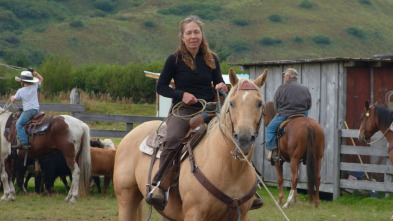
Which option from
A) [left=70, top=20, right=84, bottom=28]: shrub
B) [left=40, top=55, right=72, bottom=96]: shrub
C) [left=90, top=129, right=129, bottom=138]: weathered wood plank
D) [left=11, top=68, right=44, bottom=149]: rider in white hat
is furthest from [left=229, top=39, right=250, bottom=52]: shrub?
[left=11, top=68, right=44, bottom=149]: rider in white hat

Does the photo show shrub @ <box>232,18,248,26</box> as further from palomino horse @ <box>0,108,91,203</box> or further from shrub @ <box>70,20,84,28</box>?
palomino horse @ <box>0,108,91,203</box>

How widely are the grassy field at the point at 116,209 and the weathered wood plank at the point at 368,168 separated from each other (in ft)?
1.79

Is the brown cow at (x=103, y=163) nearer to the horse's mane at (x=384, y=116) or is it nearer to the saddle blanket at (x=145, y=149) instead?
the horse's mane at (x=384, y=116)

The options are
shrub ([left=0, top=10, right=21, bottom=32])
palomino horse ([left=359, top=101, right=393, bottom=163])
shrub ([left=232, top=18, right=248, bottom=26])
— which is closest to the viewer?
palomino horse ([left=359, top=101, right=393, bottom=163])

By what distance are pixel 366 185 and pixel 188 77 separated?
704 centimetres

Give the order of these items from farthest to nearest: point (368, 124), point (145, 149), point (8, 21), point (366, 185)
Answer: point (8, 21) → point (366, 185) → point (368, 124) → point (145, 149)

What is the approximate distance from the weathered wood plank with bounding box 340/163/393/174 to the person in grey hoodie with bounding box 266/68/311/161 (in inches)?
55.1

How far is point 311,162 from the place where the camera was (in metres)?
11.4

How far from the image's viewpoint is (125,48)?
306 ft

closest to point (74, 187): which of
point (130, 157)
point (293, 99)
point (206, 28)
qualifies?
point (293, 99)

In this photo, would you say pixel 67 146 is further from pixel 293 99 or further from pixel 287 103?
pixel 293 99

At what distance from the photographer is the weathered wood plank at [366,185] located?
453 inches

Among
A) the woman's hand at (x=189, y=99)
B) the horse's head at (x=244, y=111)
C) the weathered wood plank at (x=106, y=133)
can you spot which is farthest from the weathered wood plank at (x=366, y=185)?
the horse's head at (x=244, y=111)

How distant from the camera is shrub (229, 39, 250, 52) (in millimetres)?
99000
